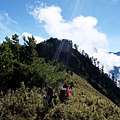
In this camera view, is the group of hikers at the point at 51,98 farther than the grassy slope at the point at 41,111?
Yes

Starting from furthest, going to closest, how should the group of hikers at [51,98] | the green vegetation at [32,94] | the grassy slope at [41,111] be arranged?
the group of hikers at [51,98]
the green vegetation at [32,94]
the grassy slope at [41,111]

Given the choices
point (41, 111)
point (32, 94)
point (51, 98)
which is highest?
point (32, 94)

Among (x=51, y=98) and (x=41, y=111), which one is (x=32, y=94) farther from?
(x=41, y=111)

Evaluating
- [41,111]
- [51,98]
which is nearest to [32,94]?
[51,98]

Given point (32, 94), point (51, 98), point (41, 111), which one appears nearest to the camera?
point (41, 111)

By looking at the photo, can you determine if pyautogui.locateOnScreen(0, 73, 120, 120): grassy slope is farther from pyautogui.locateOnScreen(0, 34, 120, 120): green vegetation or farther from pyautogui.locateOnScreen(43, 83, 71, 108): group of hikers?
pyautogui.locateOnScreen(43, 83, 71, 108): group of hikers

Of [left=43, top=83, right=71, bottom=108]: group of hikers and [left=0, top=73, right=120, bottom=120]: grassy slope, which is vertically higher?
[left=43, top=83, right=71, bottom=108]: group of hikers

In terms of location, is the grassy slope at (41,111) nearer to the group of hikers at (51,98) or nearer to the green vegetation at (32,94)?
the green vegetation at (32,94)

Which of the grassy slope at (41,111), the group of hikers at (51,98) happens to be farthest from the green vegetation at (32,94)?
the group of hikers at (51,98)

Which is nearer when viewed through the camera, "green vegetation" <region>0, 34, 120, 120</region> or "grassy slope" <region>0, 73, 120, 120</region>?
"grassy slope" <region>0, 73, 120, 120</region>

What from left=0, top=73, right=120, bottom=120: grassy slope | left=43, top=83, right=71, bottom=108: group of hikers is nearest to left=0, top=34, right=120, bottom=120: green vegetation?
left=0, top=73, right=120, bottom=120: grassy slope

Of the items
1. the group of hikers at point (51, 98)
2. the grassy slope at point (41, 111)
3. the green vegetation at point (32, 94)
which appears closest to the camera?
the grassy slope at point (41, 111)

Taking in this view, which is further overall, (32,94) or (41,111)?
(32,94)

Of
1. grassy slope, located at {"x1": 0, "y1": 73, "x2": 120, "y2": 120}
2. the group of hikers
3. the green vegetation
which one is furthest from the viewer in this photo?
the group of hikers
